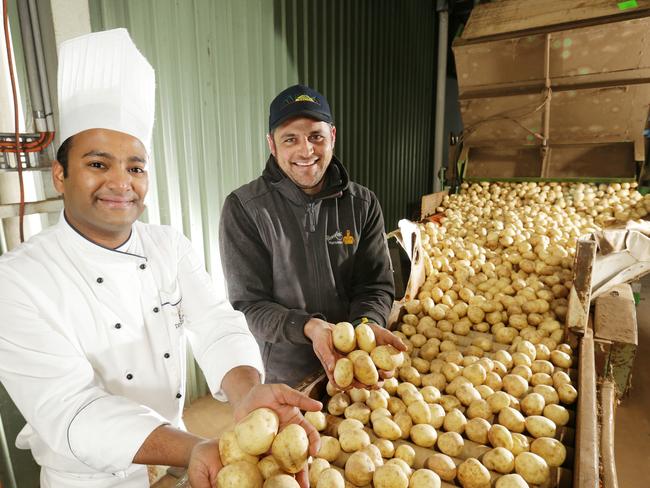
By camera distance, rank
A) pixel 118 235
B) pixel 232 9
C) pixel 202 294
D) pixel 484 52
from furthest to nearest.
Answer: pixel 484 52 < pixel 232 9 < pixel 202 294 < pixel 118 235

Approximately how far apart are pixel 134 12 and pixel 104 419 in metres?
2.68

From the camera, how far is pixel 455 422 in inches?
60.1

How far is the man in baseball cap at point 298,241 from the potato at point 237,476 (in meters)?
0.75

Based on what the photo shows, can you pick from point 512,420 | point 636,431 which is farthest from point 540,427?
point 636,431

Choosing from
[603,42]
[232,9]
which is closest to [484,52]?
[603,42]

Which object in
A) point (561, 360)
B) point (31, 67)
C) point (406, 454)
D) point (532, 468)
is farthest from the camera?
point (31, 67)

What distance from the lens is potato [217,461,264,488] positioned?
86cm

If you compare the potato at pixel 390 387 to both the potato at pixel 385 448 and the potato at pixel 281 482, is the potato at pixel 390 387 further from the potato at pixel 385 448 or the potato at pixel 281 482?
the potato at pixel 281 482

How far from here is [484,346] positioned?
2.08m

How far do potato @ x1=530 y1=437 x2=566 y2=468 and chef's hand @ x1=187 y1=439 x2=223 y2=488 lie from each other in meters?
1.15

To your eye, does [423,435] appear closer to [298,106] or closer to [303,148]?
[303,148]

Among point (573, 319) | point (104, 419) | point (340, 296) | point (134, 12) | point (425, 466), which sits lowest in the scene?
point (425, 466)

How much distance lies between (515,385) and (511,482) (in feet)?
1.90

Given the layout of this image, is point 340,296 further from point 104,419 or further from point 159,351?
point 104,419
